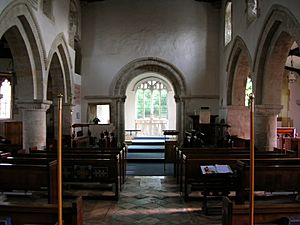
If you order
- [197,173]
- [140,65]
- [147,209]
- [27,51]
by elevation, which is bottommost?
[147,209]

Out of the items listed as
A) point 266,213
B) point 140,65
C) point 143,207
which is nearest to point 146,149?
A: point 140,65

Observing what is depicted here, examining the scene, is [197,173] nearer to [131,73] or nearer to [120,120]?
[120,120]

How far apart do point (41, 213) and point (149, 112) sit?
1791cm

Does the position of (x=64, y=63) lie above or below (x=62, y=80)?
above

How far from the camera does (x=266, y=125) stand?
891 cm

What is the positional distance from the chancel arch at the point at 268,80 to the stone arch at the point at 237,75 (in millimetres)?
2673

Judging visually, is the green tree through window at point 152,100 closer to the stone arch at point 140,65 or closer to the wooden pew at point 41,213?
the stone arch at point 140,65

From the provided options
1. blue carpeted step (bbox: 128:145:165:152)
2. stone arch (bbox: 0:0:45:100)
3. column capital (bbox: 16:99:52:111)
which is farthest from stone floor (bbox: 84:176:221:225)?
blue carpeted step (bbox: 128:145:165:152)

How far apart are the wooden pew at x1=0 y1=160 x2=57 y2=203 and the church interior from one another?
2cm

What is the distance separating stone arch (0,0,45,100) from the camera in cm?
824

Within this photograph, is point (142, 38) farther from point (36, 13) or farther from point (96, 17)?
point (36, 13)

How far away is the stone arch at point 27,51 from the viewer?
324 inches

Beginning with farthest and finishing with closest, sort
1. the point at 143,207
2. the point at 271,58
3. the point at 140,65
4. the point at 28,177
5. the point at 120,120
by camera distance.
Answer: the point at 120,120, the point at 140,65, the point at 271,58, the point at 143,207, the point at 28,177

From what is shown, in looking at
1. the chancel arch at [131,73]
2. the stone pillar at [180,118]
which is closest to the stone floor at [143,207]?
the stone pillar at [180,118]
